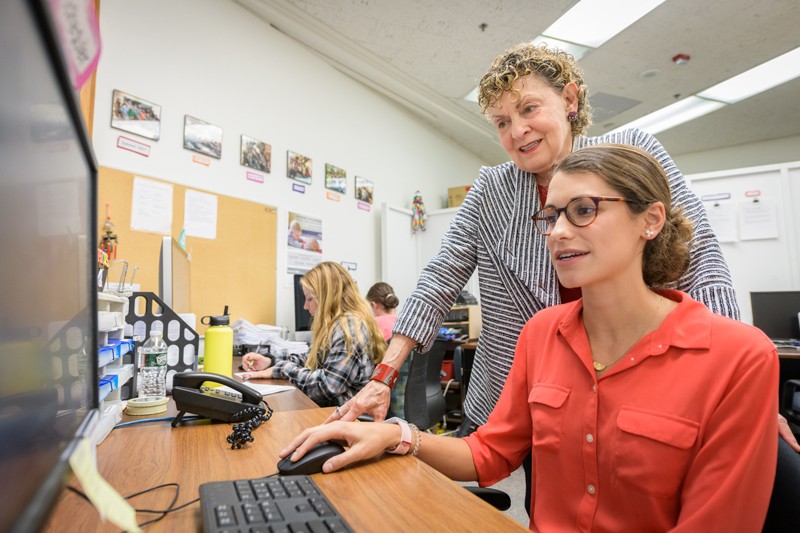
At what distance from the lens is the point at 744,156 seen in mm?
5676

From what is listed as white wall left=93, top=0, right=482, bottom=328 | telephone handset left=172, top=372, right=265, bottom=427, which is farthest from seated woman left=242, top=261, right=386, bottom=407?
white wall left=93, top=0, right=482, bottom=328

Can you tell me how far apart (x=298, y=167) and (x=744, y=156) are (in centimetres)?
538

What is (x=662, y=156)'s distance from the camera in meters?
1.12

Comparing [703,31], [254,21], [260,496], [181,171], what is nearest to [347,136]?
[254,21]

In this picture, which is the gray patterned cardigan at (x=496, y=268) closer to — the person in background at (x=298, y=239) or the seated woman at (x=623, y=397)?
the seated woman at (x=623, y=397)

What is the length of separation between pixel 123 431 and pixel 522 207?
1.04m

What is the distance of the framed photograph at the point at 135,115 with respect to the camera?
2.42m

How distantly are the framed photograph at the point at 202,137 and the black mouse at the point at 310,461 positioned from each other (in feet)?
8.27

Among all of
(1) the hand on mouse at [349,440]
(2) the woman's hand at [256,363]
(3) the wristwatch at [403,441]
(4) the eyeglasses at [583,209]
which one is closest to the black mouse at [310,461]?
(1) the hand on mouse at [349,440]

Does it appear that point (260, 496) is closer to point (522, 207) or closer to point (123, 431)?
point (123, 431)

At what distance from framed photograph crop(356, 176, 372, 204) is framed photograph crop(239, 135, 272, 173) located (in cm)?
92

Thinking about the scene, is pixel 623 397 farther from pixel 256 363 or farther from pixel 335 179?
pixel 335 179

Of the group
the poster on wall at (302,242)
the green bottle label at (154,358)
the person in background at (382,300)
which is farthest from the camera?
the poster on wall at (302,242)

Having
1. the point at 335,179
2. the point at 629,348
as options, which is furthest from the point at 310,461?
the point at 335,179
